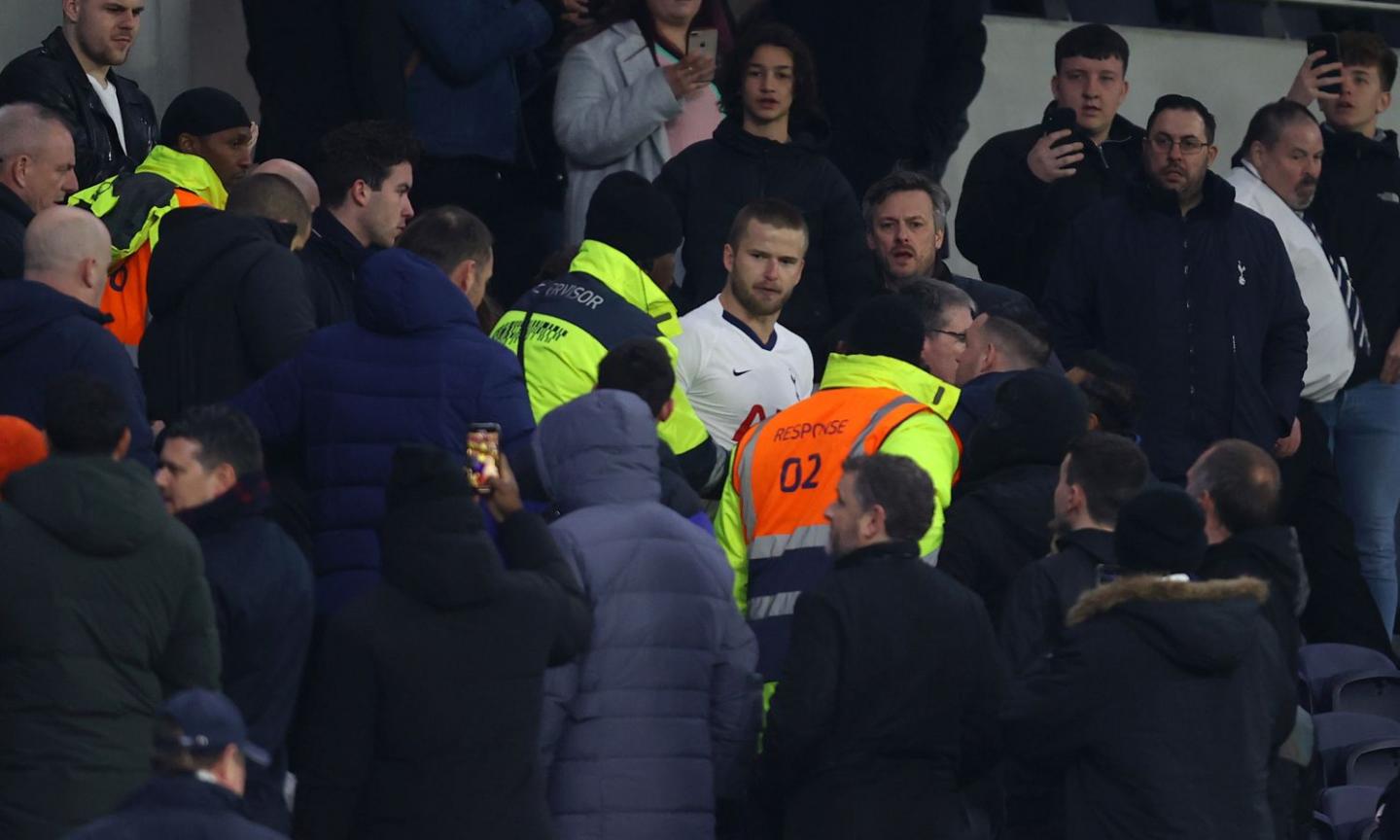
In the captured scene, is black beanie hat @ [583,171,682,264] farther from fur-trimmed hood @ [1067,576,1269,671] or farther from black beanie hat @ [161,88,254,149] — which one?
fur-trimmed hood @ [1067,576,1269,671]

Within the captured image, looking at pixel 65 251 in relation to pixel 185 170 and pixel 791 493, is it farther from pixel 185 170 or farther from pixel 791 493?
pixel 791 493

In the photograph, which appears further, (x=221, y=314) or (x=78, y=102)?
(x=78, y=102)

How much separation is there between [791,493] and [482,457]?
1318mm

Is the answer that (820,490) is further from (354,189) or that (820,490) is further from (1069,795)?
(354,189)

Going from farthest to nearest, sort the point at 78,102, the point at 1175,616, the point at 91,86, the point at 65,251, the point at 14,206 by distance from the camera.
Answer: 1. the point at 91,86
2. the point at 78,102
3. the point at 14,206
4. the point at 65,251
5. the point at 1175,616

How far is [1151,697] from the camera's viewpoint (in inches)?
249

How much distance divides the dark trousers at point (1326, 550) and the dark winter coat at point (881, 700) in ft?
14.7

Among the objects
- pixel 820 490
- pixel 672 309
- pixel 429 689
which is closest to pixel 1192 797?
pixel 820 490

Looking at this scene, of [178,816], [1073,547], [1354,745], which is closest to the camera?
[178,816]

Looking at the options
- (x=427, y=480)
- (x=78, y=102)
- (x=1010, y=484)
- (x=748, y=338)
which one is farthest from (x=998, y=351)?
(x=78, y=102)

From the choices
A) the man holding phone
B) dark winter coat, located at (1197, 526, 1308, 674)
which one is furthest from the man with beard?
the man holding phone

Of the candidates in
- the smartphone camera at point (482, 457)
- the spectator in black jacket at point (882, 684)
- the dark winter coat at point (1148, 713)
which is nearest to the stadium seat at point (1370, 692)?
the dark winter coat at point (1148, 713)

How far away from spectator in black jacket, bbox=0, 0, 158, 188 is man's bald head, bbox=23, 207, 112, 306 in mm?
1671

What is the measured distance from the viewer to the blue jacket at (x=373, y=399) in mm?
6660
